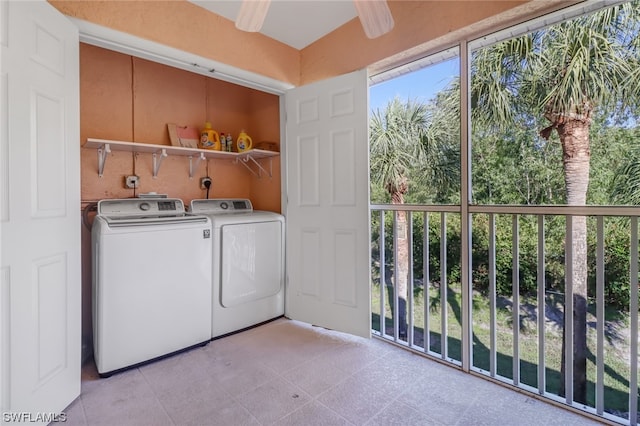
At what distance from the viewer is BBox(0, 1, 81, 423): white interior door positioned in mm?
1248

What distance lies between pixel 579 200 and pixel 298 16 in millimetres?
2370

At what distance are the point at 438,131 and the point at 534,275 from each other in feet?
4.88

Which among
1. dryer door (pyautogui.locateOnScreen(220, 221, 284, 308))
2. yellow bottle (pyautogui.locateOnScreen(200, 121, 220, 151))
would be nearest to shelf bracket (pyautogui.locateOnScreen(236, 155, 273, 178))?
yellow bottle (pyautogui.locateOnScreen(200, 121, 220, 151))

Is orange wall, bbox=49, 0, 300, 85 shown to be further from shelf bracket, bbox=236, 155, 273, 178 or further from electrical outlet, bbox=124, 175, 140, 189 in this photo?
electrical outlet, bbox=124, 175, 140, 189

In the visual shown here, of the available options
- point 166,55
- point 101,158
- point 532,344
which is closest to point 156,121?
point 101,158

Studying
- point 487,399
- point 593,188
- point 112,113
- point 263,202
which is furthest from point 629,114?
point 112,113

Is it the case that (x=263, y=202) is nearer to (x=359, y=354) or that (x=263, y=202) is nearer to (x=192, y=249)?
(x=192, y=249)

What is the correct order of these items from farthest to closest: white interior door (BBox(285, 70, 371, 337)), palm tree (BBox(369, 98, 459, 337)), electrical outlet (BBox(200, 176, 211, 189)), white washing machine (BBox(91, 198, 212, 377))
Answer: electrical outlet (BBox(200, 176, 211, 189))
palm tree (BBox(369, 98, 459, 337))
white interior door (BBox(285, 70, 371, 337))
white washing machine (BBox(91, 198, 212, 377))

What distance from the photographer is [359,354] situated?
2.12 metres

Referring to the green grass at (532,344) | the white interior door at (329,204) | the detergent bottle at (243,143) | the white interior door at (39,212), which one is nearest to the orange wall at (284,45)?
the white interior door at (329,204)

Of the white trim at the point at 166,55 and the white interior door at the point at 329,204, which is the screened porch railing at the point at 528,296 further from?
the white trim at the point at 166,55

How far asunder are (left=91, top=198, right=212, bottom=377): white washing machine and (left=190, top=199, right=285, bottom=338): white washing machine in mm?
105

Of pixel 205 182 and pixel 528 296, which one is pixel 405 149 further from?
pixel 205 182

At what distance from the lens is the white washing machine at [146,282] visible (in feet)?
5.99
